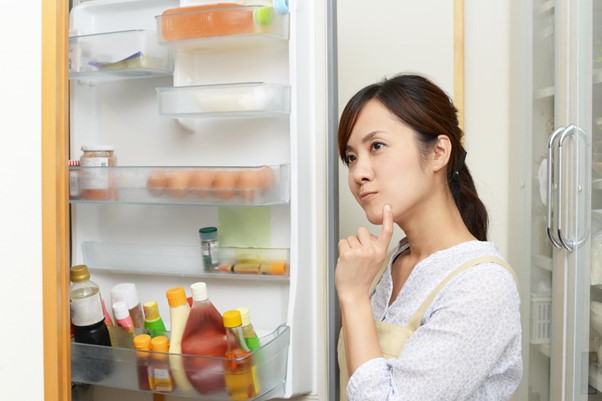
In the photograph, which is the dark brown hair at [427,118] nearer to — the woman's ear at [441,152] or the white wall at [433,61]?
the woman's ear at [441,152]

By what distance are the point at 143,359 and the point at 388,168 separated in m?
0.59

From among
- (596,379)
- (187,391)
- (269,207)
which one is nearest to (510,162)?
(596,379)

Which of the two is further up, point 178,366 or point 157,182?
point 157,182

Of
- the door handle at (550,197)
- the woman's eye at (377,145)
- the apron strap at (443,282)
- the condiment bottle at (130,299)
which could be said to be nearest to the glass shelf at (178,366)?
the condiment bottle at (130,299)

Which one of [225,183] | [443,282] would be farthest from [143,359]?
[443,282]

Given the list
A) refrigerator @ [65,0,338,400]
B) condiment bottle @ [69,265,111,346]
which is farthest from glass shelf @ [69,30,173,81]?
condiment bottle @ [69,265,111,346]

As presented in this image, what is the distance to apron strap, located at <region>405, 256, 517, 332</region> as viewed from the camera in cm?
92

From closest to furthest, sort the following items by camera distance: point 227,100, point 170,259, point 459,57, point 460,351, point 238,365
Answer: point 460,351
point 238,365
point 227,100
point 170,259
point 459,57

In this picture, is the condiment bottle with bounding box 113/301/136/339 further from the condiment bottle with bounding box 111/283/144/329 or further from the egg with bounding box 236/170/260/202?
the egg with bounding box 236/170/260/202

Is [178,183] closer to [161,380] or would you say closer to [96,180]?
[96,180]

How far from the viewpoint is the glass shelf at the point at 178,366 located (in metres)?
1.14

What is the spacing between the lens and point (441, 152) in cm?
101

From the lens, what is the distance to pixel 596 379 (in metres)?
1.33
